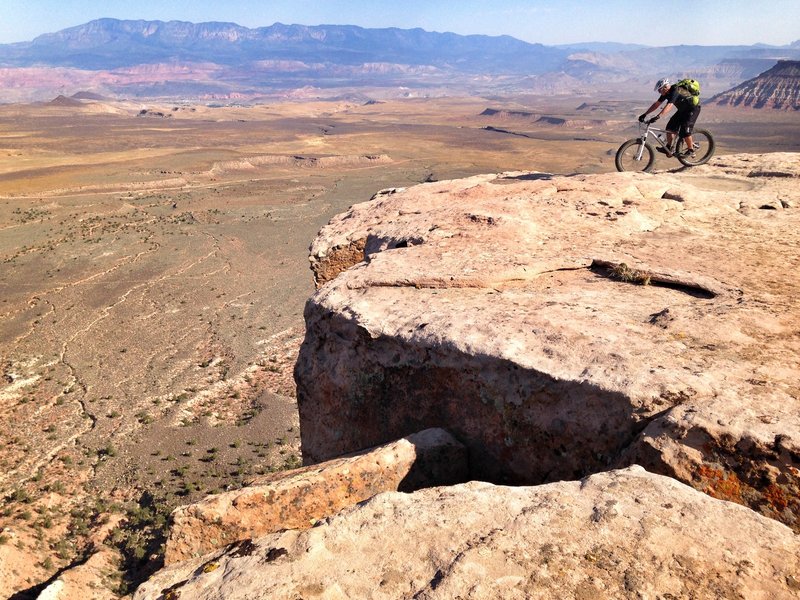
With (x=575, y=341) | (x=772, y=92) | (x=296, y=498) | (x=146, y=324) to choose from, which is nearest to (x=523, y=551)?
(x=296, y=498)

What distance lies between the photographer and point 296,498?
433cm

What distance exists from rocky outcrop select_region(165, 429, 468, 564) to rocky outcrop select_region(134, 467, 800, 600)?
648mm

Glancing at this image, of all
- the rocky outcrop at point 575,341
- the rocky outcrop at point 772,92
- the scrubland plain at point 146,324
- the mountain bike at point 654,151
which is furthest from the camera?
the rocky outcrop at point 772,92

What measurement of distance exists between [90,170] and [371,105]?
369 feet

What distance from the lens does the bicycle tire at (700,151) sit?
11.5 metres

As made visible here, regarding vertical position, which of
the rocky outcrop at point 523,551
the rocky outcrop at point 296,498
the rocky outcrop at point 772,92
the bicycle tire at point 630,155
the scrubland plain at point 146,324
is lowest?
the scrubland plain at point 146,324

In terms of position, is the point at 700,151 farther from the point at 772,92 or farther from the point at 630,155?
the point at 772,92

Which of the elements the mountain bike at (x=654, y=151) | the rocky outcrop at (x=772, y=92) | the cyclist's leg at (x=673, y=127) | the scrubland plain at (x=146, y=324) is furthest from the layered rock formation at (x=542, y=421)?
the rocky outcrop at (x=772, y=92)

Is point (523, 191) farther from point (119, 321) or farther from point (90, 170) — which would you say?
point (90, 170)

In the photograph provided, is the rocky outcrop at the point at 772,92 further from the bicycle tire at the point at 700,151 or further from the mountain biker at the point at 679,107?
the mountain biker at the point at 679,107

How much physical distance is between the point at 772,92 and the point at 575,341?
13290 cm

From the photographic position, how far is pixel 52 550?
955cm

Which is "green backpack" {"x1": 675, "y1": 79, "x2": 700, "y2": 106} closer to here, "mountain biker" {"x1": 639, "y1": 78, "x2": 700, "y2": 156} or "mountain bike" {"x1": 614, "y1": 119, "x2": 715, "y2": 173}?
"mountain biker" {"x1": 639, "y1": 78, "x2": 700, "y2": 156}

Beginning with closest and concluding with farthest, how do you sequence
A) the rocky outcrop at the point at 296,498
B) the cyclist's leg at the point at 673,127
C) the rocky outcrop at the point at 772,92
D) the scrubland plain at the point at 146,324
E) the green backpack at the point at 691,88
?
the rocky outcrop at the point at 296,498, the green backpack at the point at 691,88, the cyclist's leg at the point at 673,127, the scrubland plain at the point at 146,324, the rocky outcrop at the point at 772,92
